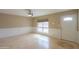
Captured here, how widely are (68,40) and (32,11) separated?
0.98 m

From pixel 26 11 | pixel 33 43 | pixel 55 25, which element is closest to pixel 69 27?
pixel 55 25

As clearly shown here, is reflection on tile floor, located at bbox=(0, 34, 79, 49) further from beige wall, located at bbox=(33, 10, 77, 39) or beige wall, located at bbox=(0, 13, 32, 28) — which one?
beige wall, located at bbox=(0, 13, 32, 28)

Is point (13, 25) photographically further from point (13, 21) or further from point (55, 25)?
point (55, 25)

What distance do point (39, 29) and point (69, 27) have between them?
653 mm

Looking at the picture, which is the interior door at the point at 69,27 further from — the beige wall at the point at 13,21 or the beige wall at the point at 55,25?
the beige wall at the point at 13,21

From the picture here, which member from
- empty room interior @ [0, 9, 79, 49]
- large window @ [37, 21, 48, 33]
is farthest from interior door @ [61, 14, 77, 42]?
large window @ [37, 21, 48, 33]

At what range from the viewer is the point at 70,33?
5.76ft

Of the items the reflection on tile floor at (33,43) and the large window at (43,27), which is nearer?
the reflection on tile floor at (33,43)

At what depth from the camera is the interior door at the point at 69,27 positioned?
1.74 m

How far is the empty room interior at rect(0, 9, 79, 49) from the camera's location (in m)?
1.75

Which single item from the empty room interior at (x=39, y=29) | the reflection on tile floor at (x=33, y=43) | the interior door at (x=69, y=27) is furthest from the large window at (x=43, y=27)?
the interior door at (x=69, y=27)
